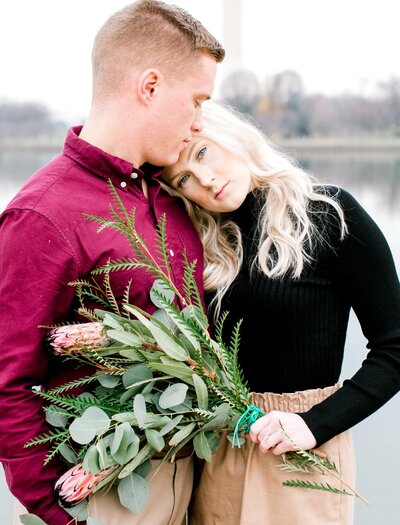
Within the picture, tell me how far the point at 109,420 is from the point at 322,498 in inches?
20.4

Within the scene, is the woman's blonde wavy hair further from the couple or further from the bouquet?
the bouquet

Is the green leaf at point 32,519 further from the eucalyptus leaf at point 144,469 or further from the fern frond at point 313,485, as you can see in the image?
the fern frond at point 313,485

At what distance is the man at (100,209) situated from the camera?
126 centimetres

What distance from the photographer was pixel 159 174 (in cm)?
157

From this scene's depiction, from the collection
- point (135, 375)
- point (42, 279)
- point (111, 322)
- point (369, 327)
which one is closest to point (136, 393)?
point (135, 375)

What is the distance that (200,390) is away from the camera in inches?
49.8

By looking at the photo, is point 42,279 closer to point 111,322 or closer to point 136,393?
point 111,322

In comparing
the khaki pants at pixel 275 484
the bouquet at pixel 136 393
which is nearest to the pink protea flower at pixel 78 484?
the bouquet at pixel 136 393

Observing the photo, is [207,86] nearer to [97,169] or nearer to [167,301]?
[97,169]

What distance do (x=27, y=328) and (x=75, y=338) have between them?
92mm

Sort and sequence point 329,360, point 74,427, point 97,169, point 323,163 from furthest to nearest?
point 323,163 < point 329,360 < point 97,169 < point 74,427

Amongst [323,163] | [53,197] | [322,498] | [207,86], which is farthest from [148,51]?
[323,163]

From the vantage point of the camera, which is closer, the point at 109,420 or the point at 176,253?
the point at 109,420

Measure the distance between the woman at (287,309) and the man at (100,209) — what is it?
0.27ft
